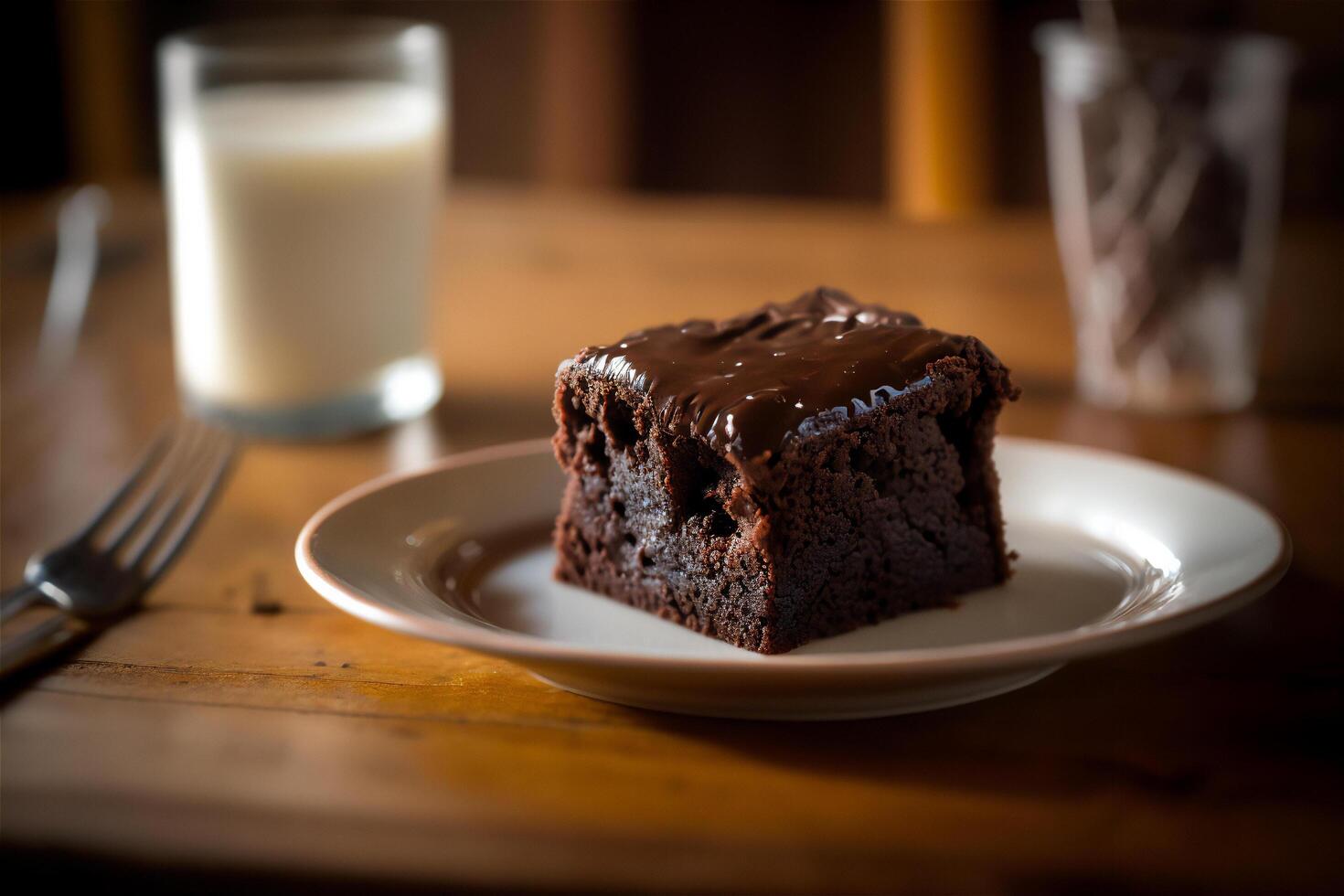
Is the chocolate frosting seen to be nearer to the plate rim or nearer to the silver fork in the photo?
the plate rim

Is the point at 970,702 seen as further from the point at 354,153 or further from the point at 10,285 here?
the point at 10,285

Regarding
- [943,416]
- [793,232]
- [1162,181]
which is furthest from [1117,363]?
[793,232]

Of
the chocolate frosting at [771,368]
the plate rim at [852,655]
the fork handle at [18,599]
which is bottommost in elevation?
the fork handle at [18,599]

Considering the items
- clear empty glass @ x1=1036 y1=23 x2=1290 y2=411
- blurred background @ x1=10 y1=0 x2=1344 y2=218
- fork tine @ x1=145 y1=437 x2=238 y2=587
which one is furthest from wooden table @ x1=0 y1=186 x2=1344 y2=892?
blurred background @ x1=10 y1=0 x2=1344 y2=218

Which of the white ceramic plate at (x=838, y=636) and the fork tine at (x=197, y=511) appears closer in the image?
the white ceramic plate at (x=838, y=636)

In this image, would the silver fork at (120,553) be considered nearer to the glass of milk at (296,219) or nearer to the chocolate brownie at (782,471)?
the glass of milk at (296,219)

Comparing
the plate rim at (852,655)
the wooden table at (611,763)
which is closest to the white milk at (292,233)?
the wooden table at (611,763)

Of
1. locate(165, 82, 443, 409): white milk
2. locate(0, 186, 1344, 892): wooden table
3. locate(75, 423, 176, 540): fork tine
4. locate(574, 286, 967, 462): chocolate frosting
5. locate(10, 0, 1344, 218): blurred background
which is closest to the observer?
locate(0, 186, 1344, 892): wooden table

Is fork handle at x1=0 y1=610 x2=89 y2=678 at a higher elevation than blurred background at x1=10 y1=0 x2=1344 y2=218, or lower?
lower
